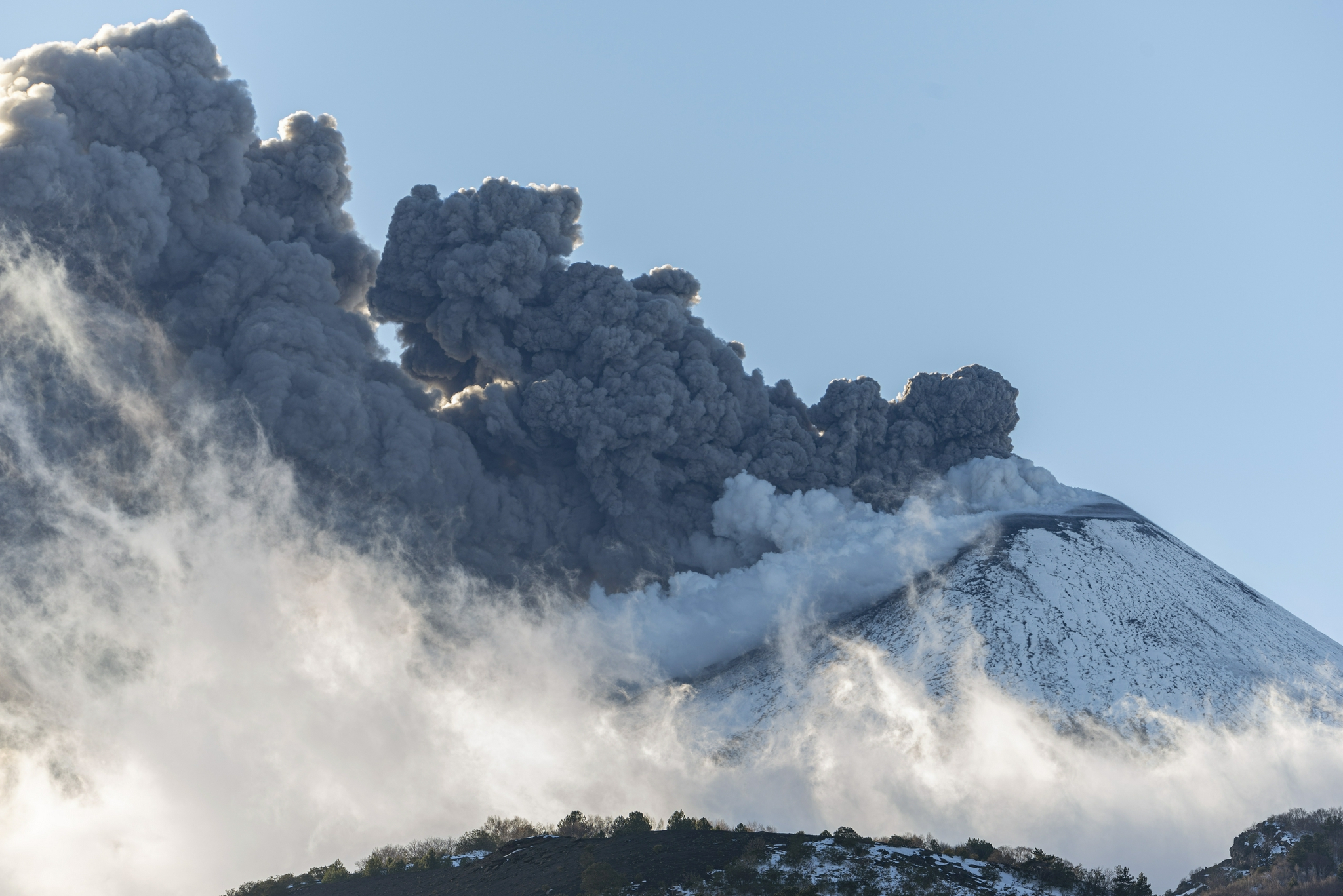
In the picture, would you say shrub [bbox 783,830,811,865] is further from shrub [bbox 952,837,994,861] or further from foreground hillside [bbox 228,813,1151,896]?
shrub [bbox 952,837,994,861]

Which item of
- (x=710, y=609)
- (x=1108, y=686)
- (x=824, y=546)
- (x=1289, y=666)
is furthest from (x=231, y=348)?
(x=1289, y=666)

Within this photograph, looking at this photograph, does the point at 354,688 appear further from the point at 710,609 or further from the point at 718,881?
the point at 718,881

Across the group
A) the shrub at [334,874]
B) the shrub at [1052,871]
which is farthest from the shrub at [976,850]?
the shrub at [334,874]

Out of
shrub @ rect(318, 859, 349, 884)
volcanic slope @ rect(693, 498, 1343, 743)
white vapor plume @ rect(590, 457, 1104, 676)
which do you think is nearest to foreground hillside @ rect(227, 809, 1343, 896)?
shrub @ rect(318, 859, 349, 884)

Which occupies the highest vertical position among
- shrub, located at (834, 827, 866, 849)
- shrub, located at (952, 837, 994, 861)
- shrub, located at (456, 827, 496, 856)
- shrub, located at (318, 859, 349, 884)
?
shrub, located at (456, 827, 496, 856)

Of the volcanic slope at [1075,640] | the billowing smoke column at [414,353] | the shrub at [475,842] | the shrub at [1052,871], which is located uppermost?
the billowing smoke column at [414,353]

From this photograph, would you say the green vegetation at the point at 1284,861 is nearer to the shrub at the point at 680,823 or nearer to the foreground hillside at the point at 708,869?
the foreground hillside at the point at 708,869

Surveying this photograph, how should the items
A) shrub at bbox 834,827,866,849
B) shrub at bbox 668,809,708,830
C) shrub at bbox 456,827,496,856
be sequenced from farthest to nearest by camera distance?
1. shrub at bbox 668,809,708,830
2. shrub at bbox 456,827,496,856
3. shrub at bbox 834,827,866,849
